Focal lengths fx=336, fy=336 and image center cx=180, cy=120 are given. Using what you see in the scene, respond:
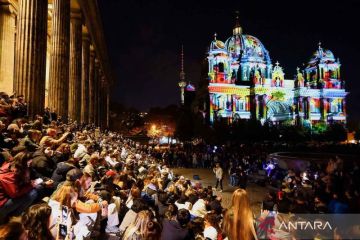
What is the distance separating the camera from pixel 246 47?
127m

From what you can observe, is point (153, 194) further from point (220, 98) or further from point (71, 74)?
point (220, 98)

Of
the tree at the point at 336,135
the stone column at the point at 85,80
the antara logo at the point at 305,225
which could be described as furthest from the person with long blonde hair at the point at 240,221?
the tree at the point at 336,135

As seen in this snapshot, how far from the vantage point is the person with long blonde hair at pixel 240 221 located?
4.40 meters

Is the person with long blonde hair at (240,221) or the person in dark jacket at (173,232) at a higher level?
the person with long blonde hair at (240,221)

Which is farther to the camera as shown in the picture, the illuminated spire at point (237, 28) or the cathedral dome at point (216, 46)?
the illuminated spire at point (237, 28)

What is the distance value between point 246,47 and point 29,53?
120258 millimetres

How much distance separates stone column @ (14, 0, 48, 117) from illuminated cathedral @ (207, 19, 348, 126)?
8464cm

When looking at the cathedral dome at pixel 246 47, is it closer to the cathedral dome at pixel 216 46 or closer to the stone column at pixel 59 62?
the cathedral dome at pixel 216 46

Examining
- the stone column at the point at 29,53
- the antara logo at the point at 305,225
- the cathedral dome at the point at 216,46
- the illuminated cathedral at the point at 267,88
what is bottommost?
the antara logo at the point at 305,225

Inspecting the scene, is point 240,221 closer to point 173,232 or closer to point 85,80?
point 173,232

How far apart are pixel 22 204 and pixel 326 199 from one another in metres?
9.24

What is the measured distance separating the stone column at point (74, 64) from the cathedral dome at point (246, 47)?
104m

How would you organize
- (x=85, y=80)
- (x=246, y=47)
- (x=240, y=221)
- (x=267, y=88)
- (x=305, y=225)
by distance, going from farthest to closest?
1. (x=246, y=47)
2. (x=267, y=88)
3. (x=85, y=80)
4. (x=305, y=225)
5. (x=240, y=221)

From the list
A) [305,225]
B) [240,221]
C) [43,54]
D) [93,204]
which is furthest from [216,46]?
[240,221]
